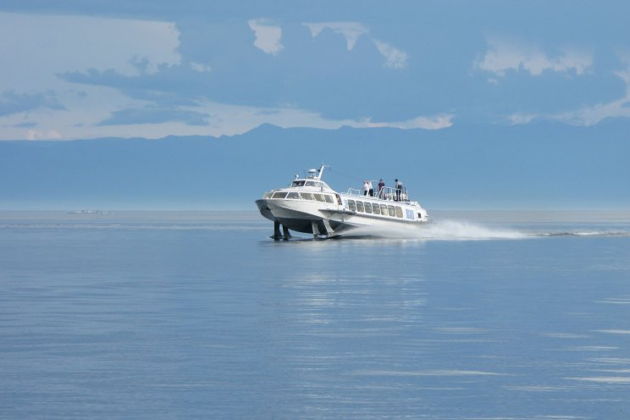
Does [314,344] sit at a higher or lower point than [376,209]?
lower

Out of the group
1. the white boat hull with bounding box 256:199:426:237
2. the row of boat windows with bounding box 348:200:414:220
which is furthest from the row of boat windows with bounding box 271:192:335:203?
the row of boat windows with bounding box 348:200:414:220

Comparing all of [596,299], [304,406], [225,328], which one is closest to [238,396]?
[304,406]

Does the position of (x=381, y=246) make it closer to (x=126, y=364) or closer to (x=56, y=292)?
(x=56, y=292)

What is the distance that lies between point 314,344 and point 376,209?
81.8 metres

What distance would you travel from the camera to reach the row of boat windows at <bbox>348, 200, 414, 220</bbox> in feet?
382

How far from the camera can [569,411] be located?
88.2 ft

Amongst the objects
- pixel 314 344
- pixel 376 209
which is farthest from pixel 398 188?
pixel 314 344

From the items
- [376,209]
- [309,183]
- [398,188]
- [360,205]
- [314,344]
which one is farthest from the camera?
[398,188]

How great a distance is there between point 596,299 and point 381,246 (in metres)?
59.3

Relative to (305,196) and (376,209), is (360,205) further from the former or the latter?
(305,196)

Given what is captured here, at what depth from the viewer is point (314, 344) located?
1484 inches

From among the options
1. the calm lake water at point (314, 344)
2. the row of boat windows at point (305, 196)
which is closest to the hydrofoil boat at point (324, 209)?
the row of boat windows at point (305, 196)

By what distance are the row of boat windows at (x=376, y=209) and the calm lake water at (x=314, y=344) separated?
132ft

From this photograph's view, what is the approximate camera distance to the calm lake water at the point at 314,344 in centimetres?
2781
